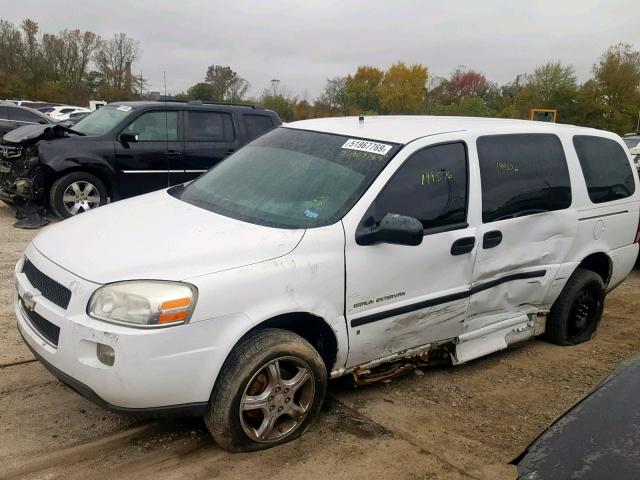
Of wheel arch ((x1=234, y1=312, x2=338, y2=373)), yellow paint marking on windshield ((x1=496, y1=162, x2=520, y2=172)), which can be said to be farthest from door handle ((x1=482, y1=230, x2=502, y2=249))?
wheel arch ((x1=234, y1=312, x2=338, y2=373))

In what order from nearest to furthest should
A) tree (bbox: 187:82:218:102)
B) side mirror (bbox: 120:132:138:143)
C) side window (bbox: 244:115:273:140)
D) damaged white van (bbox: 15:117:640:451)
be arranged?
1. damaged white van (bbox: 15:117:640:451)
2. side mirror (bbox: 120:132:138:143)
3. side window (bbox: 244:115:273:140)
4. tree (bbox: 187:82:218:102)

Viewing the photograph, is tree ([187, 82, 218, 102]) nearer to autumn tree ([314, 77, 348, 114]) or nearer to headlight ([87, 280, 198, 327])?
autumn tree ([314, 77, 348, 114])

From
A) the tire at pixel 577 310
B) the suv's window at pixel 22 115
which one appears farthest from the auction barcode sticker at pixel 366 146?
Answer: the suv's window at pixel 22 115

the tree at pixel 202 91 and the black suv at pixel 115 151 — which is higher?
the tree at pixel 202 91

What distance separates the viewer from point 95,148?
8.23 metres

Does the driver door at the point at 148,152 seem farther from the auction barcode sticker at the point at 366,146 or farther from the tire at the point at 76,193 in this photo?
the auction barcode sticker at the point at 366,146

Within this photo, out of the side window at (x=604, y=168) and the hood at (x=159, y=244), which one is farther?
the side window at (x=604, y=168)

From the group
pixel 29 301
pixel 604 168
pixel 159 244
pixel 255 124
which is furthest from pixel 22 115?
pixel 604 168

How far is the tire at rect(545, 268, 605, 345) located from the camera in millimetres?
4789

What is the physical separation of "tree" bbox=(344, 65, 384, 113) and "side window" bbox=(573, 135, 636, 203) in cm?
5031

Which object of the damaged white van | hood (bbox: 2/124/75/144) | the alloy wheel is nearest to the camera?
the damaged white van

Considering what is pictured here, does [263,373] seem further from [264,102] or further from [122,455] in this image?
[264,102]

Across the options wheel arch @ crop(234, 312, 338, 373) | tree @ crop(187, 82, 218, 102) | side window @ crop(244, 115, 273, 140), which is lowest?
wheel arch @ crop(234, 312, 338, 373)

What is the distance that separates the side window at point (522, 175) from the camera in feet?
13.2
